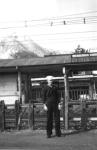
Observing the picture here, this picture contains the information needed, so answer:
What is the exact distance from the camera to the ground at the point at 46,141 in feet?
28.7

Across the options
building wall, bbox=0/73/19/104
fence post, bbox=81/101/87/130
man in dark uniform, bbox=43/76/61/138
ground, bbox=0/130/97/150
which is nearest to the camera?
ground, bbox=0/130/97/150

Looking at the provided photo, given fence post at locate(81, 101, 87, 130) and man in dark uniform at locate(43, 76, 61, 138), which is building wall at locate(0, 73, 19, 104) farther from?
man in dark uniform at locate(43, 76, 61, 138)

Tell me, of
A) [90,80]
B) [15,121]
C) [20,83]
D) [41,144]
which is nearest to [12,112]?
[15,121]

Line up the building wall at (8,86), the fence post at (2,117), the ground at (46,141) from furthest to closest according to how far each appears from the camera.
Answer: the building wall at (8,86)
the fence post at (2,117)
the ground at (46,141)

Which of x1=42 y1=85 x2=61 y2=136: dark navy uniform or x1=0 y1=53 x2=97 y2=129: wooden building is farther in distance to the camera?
x1=0 y1=53 x2=97 y2=129: wooden building

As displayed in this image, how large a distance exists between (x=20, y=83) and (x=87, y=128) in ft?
36.8

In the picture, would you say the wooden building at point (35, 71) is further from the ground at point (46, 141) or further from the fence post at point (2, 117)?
the ground at point (46, 141)

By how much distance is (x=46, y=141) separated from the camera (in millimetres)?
9609

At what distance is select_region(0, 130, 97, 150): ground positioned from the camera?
8.76m

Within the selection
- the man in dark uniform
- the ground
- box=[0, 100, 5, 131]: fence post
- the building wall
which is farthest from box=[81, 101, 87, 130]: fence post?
→ the building wall

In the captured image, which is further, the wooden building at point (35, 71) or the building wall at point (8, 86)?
the building wall at point (8, 86)

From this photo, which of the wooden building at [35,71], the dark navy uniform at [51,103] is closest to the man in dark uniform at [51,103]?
the dark navy uniform at [51,103]

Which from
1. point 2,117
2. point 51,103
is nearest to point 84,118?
point 51,103

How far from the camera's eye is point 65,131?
37.4 ft
